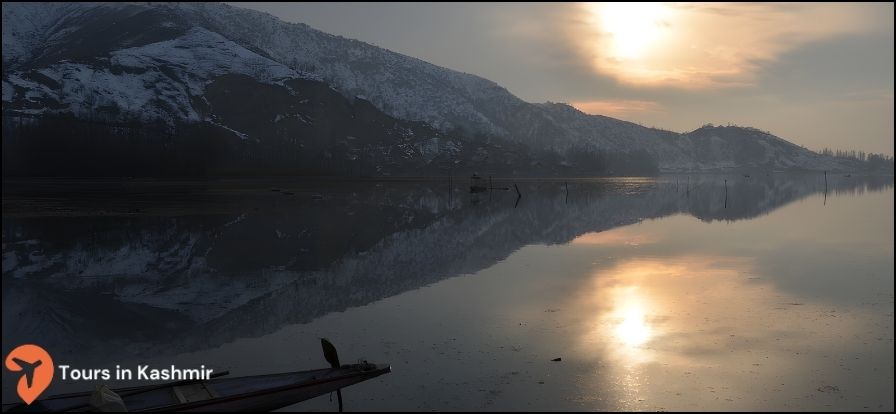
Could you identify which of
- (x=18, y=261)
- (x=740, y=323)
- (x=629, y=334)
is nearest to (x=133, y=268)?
(x=18, y=261)

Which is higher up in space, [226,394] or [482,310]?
[226,394]

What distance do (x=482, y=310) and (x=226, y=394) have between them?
14.5 metres

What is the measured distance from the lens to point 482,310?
27.6 meters

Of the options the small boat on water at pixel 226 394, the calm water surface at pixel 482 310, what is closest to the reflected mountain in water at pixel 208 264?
the calm water surface at pixel 482 310

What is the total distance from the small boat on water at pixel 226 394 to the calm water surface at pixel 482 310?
1045mm

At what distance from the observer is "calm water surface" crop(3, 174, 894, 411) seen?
1797 centimetres

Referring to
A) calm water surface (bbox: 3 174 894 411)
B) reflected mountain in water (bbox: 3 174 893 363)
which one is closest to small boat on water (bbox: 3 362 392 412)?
calm water surface (bbox: 3 174 894 411)

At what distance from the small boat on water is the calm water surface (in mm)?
1045

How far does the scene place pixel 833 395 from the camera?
17.2m

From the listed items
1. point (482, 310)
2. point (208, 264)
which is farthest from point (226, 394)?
point (208, 264)

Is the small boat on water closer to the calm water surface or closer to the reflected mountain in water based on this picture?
the calm water surface

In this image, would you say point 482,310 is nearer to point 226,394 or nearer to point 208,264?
point 226,394

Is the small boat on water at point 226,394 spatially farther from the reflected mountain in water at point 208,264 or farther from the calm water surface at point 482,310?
the reflected mountain in water at point 208,264

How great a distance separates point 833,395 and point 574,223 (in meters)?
54.0
